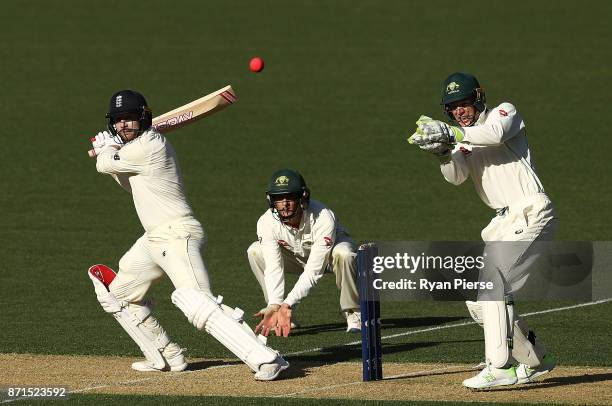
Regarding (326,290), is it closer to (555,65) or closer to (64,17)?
(555,65)

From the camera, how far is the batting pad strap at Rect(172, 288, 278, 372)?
8.57 meters

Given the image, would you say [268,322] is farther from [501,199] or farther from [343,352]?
[501,199]

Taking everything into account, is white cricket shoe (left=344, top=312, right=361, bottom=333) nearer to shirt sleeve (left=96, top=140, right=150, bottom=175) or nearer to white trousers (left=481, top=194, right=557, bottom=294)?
white trousers (left=481, top=194, right=557, bottom=294)

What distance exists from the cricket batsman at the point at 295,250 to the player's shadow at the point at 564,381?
5.52 ft

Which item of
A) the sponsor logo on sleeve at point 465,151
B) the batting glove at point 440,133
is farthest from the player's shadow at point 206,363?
the batting glove at point 440,133

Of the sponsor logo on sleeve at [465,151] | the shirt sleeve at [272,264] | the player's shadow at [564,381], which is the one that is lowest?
the player's shadow at [564,381]

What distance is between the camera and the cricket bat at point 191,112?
32.8ft

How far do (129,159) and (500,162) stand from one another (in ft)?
8.47

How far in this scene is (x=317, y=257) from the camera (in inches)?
382

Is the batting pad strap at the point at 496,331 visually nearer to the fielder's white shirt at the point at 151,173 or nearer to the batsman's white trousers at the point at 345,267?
the fielder's white shirt at the point at 151,173

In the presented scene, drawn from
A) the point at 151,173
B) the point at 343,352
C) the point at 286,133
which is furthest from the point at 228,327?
the point at 286,133

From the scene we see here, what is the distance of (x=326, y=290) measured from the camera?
12914mm

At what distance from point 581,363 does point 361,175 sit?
910 centimetres

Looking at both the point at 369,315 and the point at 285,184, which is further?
the point at 285,184
